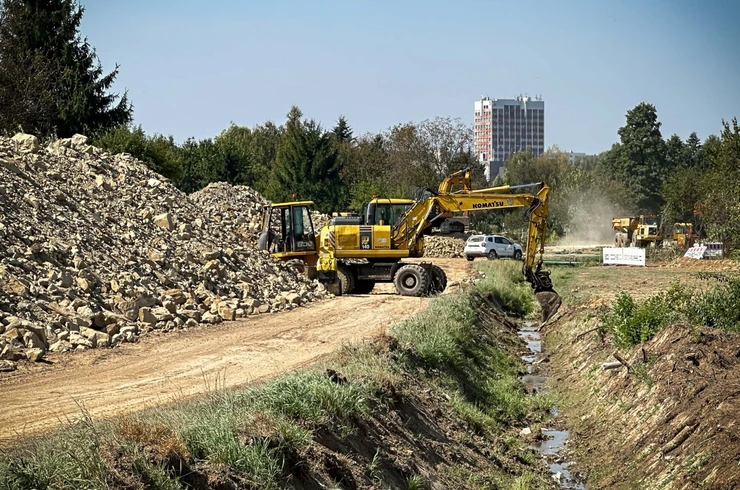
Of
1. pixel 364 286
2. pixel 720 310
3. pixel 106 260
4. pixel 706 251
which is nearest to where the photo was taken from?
pixel 720 310

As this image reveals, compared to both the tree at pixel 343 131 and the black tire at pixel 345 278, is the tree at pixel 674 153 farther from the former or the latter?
the black tire at pixel 345 278

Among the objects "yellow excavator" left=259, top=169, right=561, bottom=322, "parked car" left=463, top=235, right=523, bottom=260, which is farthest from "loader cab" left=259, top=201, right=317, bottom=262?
"parked car" left=463, top=235, right=523, bottom=260

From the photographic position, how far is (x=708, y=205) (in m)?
54.4

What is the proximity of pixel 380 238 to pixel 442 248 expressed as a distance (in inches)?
1180

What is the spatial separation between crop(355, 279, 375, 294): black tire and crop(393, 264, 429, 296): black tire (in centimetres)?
130

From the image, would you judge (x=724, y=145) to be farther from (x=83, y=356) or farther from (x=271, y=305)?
(x=83, y=356)

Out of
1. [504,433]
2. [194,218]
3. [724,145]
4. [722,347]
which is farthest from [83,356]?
[724,145]

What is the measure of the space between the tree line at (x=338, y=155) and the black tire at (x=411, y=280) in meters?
9.22

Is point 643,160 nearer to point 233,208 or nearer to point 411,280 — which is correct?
point 233,208

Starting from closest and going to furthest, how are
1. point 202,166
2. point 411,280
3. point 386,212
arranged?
point 411,280 < point 386,212 < point 202,166

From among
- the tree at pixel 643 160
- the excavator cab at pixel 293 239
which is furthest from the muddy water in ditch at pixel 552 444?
the tree at pixel 643 160

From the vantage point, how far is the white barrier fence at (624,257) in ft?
192

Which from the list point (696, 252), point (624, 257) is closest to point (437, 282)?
point (624, 257)

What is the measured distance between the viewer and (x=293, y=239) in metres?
33.6
